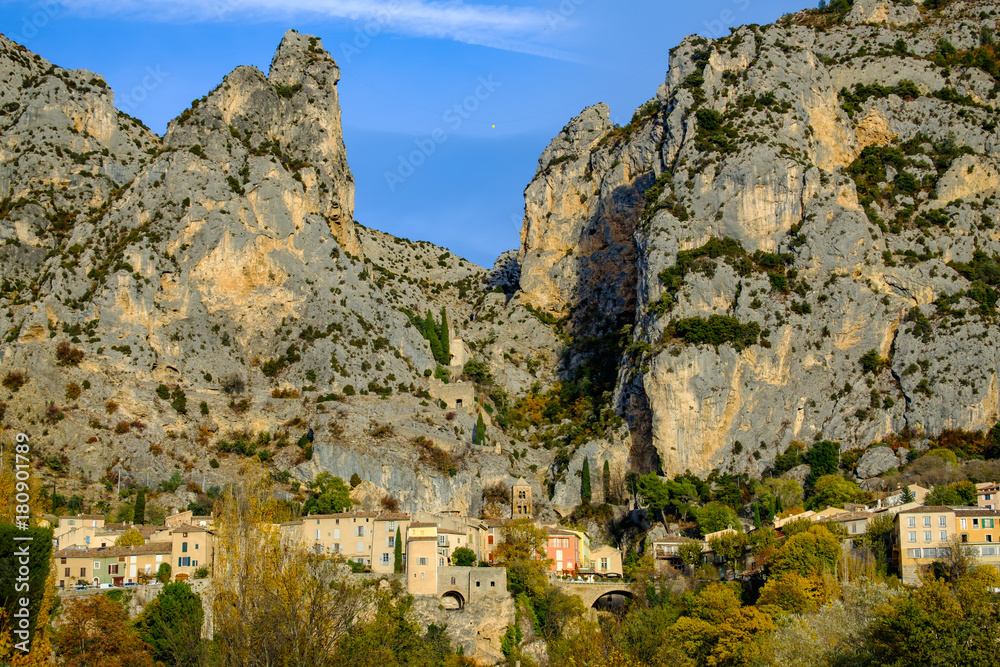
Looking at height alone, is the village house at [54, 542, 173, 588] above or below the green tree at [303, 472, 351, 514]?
below

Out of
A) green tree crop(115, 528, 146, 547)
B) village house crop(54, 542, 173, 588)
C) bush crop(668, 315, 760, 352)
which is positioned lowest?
village house crop(54, 542, 173, 588)

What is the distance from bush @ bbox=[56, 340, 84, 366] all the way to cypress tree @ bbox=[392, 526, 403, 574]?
A: 108ft

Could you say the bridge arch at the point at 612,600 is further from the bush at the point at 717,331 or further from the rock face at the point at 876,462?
the bush at the point at 717,331

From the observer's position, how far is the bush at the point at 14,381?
3797 inches

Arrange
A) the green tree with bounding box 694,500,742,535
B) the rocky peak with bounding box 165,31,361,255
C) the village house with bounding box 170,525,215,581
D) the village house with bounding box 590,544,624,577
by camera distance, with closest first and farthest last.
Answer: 1. the village house with bounding box 170,525,215,581
2. the village house with bounding box 590,544,624,577
3. the green tree with bounding box 694,500,742,535
4. the rocky peak with bounding box 165,31,361,255

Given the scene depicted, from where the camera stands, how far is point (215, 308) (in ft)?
363

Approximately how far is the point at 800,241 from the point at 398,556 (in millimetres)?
50813

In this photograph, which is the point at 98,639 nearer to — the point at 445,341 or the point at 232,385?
the point at 232,385

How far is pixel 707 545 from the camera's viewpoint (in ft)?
297

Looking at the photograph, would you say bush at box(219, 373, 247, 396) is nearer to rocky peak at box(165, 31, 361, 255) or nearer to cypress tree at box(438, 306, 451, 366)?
rocky peak at box(165, 31, 361, 255)

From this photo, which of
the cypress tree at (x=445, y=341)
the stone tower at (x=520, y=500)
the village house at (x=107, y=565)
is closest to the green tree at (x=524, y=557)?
the stone tower at (x=520, y=500)

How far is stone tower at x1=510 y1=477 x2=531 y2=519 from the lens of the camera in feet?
333

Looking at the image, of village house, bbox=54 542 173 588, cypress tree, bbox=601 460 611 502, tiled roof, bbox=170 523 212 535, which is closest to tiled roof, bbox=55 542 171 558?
village house, bbox=54 542 173 588

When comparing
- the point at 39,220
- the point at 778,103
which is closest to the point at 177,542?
the point at 39,220
